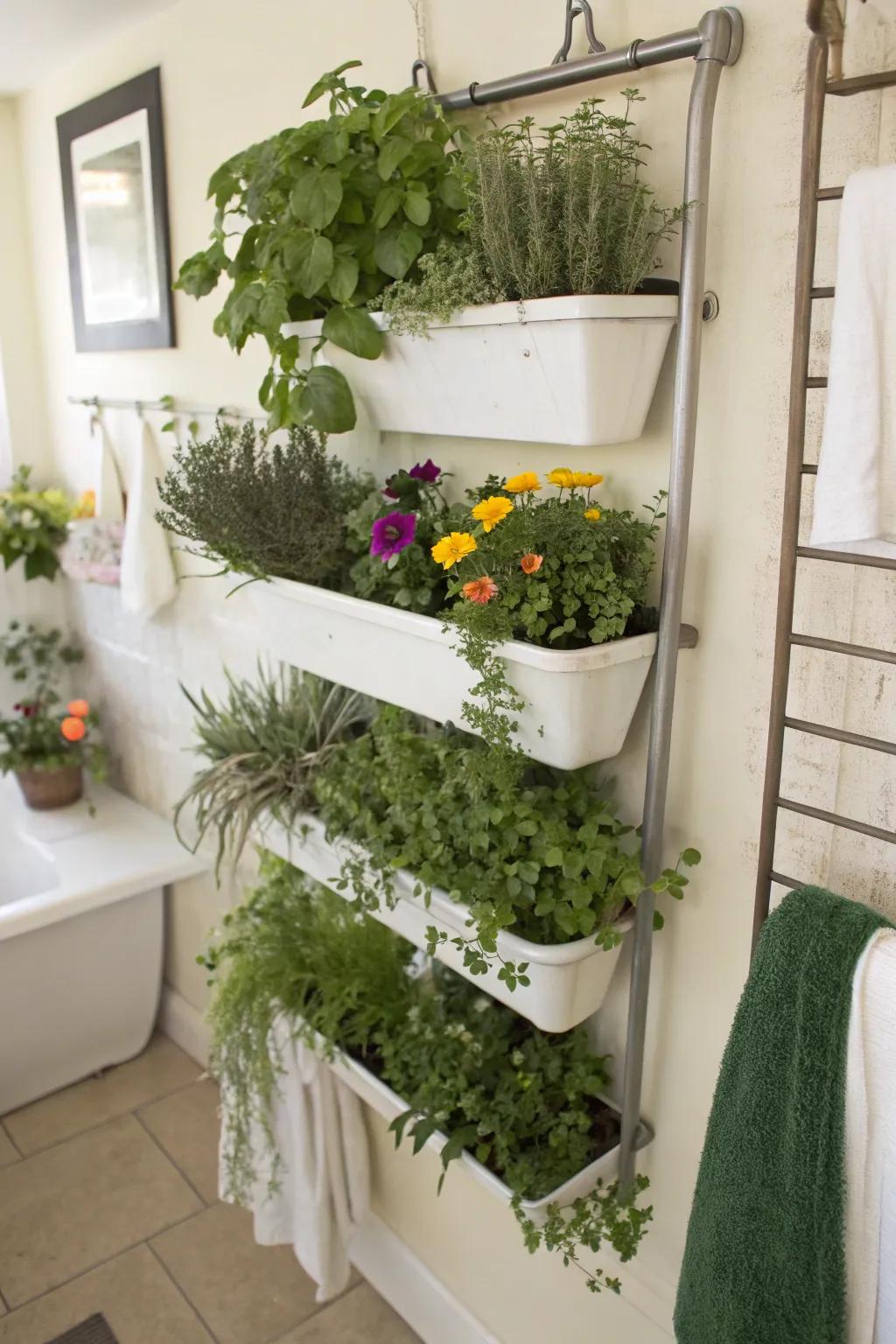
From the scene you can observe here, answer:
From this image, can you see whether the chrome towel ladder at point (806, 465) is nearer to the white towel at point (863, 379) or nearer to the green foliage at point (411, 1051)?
the white towel at point (863, 379)

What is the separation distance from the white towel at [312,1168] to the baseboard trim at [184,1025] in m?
0.63

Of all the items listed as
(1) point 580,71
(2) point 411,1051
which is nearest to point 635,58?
(1) point 580,71

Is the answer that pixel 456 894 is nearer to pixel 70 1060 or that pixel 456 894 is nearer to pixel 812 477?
pixel 812 477

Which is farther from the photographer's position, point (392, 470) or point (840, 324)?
point (392, 470)

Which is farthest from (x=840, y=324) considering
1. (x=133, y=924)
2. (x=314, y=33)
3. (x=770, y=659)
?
(x=133, y=924)

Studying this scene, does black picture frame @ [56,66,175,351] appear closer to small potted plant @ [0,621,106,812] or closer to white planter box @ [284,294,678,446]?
small potted plant @ [0,621,106,812]

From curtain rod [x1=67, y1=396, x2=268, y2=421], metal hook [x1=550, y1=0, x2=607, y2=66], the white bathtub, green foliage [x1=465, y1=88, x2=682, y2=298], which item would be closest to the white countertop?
the white bathtub

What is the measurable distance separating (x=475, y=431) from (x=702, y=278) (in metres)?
0.31

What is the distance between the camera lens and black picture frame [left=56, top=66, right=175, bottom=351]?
1.89 m

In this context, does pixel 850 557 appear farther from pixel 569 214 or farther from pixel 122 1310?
pixel 122 1310

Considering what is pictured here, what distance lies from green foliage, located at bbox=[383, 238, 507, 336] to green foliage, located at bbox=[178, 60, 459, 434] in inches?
1.7

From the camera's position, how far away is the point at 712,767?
3.86 ft

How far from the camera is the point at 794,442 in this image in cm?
93

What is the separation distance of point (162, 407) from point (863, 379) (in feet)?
5.03
